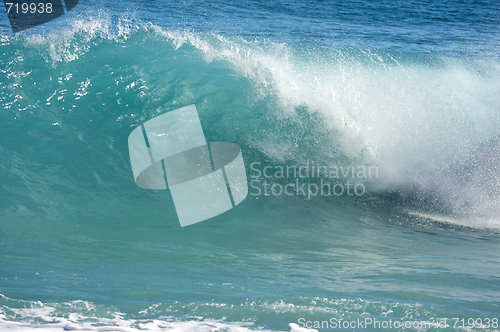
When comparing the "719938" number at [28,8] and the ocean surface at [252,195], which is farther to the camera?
the "719938" number at [28,8]

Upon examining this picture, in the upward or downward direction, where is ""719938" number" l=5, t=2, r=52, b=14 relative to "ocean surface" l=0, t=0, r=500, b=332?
upward

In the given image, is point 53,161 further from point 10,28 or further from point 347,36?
point 347,36

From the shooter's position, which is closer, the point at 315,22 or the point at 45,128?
the point at 45,128

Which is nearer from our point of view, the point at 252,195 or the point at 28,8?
the point at 252,195

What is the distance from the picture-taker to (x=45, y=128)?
5.92 meters

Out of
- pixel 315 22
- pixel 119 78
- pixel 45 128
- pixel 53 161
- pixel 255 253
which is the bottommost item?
pixel 255 253

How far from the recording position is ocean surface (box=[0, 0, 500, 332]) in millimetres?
2805

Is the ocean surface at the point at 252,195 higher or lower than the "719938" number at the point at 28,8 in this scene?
lower

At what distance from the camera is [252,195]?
5754mm

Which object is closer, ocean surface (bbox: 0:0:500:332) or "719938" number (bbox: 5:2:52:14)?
ocean surface (bbox: 0:0:500:332)

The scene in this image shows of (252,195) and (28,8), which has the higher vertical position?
(28,8)

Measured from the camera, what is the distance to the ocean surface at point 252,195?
280 cm

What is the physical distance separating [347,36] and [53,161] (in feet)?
38.5

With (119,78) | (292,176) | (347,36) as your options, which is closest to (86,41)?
(119,78)
